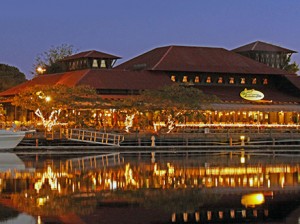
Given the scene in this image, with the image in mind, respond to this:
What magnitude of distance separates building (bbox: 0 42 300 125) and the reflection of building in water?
89.3 feet

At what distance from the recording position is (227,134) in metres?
67.9

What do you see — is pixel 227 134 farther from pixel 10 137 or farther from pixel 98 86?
pixel 10 137

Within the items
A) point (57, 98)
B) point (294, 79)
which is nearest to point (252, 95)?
point (294, 79)

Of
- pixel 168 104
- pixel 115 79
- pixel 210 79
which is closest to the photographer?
pixel 168 104

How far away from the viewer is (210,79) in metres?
84.0

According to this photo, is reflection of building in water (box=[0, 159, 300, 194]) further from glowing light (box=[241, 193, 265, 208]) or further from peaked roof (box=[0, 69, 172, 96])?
peaked roof (box=[0, 69, 172, 96])

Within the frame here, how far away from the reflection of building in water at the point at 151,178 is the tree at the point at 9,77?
5750 cm

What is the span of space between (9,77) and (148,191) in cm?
7899

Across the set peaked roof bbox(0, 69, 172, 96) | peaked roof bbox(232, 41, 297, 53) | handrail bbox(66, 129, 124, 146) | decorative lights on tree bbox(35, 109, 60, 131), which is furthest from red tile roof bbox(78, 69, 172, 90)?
peaked roof bbox(232, 41, 297, 53)

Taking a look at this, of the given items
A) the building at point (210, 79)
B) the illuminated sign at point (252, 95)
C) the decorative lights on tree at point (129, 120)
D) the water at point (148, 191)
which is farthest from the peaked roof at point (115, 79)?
the water at point (148, 191)

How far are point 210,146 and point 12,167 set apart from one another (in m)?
24.6

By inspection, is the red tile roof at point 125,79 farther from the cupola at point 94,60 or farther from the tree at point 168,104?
the cupola at point 94,60

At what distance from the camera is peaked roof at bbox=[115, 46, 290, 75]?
8231cm

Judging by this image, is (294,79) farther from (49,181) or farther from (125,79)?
(49,181)
